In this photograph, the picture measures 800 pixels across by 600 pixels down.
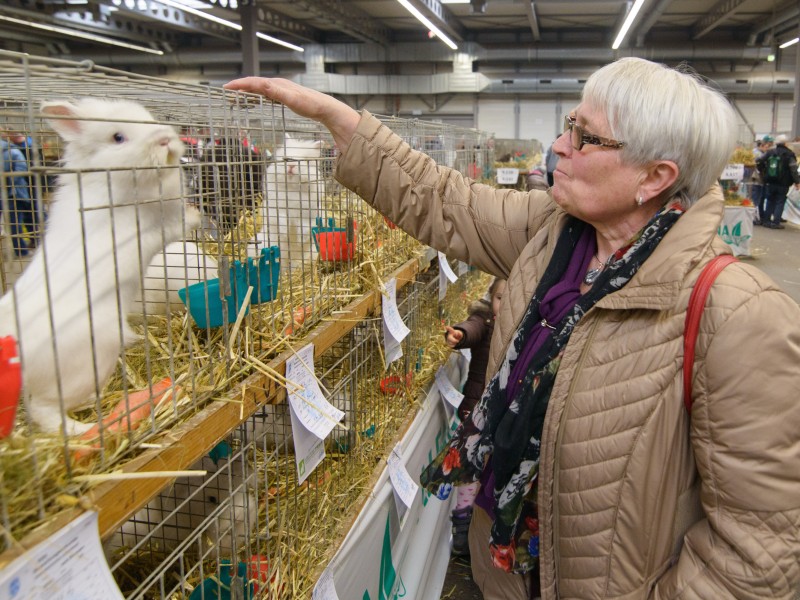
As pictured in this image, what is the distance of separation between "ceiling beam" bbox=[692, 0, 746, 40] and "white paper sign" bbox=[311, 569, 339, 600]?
1340 cm

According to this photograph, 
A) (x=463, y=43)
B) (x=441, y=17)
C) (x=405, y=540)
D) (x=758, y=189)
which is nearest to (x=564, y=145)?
(x=405, y=540)

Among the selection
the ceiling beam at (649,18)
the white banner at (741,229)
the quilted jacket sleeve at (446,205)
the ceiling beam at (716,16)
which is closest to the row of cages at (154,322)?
the quilted jacket sleeve at (446,205)

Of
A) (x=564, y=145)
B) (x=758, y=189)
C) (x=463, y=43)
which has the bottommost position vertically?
(x=758, y=189)

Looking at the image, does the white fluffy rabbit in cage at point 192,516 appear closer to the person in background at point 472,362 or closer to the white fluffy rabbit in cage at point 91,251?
the white fluffy rabbit in cage at point 91,251

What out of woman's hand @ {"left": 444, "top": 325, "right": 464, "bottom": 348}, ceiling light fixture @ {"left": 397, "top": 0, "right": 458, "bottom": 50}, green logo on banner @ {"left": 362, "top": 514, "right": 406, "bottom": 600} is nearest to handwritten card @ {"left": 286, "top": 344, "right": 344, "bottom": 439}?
green logo on banner @ {"left": 362, "top": 514, "right": 406, "bottom": 600}

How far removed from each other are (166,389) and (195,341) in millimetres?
248

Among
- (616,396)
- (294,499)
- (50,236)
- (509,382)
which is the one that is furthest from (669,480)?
(50,236)

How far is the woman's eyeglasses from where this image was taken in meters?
1.24

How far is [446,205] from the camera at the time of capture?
1.62 m

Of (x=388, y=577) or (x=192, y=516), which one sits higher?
(x=192, y=516)

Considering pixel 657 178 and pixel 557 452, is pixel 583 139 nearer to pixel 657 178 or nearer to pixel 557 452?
pixel 657 178

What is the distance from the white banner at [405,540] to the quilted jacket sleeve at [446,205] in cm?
74

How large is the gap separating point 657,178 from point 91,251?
1065 millimetres

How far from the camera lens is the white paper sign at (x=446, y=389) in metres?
2.88
